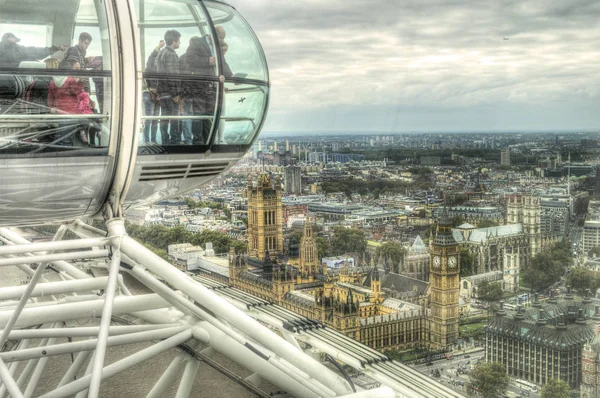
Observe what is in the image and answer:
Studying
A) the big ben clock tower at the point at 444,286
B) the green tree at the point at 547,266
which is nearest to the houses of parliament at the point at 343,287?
the big ben clock tower at the point at 444,286

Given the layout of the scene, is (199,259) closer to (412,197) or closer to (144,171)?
(412,197)

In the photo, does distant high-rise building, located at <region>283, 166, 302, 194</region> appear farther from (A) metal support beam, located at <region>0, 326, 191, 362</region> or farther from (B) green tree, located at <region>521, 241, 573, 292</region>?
(A) metal support beam, located at <region>0, 326, 191, 362</region>

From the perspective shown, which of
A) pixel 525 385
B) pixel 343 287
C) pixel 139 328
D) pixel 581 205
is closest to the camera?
pixel 139 328

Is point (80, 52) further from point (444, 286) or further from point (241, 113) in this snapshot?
point (444, 286)

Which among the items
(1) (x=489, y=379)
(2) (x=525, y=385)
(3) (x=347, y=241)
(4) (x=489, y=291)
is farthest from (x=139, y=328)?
(3) (x=347, y=241)

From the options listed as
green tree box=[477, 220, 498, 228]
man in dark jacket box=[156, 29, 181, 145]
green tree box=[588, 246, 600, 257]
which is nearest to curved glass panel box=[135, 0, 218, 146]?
man in dark jacket box=[156, 29, 181, 145]

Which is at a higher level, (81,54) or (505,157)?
(81,54)
